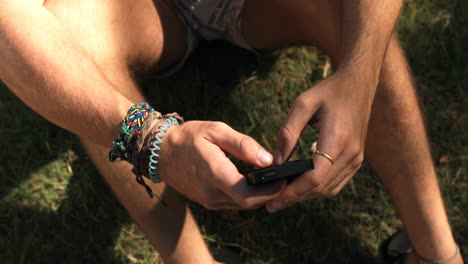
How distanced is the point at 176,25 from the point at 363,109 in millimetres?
807

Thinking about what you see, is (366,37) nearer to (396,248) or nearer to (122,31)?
(122,31)

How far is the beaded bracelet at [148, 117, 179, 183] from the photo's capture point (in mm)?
1449

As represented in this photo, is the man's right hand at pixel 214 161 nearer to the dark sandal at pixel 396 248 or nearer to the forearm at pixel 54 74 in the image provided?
the forearm at pixel 54 74

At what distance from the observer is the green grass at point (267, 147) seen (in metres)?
2.29

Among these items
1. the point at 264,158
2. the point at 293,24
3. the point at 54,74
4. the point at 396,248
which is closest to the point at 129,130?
the point at 54,74

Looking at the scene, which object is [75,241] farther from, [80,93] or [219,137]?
[219,137]

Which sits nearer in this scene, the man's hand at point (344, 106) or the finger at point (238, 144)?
the finger at point (238, 144)

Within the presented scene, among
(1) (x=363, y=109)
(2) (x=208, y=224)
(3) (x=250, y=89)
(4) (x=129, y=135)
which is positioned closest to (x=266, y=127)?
(3) (x=250, y=89)

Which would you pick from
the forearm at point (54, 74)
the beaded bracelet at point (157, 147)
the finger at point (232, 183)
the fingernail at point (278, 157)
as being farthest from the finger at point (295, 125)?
the forearm at point (54, 74)

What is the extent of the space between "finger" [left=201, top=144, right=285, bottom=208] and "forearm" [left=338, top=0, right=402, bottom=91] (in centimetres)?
46

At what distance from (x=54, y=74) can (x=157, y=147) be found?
378mm

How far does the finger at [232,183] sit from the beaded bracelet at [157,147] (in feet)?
0.52

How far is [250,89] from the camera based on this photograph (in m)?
2.47

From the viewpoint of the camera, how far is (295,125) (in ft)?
4.92
